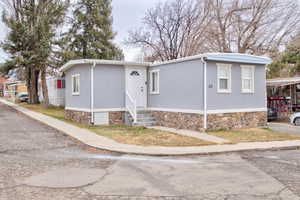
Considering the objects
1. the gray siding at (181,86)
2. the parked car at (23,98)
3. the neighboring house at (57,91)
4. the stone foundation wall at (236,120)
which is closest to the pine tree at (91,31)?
the neighboring house at (57,91)

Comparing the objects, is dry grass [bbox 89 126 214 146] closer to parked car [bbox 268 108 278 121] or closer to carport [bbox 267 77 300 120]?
parked car [bbox 268 108 278 121]

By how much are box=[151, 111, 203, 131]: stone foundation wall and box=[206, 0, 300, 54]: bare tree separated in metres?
14.2

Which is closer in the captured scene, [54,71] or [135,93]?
[135,93]

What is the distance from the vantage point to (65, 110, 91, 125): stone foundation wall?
14.7 meters

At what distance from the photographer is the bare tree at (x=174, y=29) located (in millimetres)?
27034

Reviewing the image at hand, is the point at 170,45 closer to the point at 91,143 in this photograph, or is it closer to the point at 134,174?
the point at 91,143

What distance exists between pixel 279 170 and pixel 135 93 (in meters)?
10.2

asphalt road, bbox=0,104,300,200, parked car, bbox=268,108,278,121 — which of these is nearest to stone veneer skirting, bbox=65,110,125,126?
asphalt road, bbox=0,104,300,200

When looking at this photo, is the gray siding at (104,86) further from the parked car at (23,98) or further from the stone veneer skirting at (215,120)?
the parked car at (23,98)

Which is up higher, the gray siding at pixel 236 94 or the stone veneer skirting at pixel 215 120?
the gray siding at pixel 236 94

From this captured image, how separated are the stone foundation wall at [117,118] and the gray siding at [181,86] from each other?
1882mm

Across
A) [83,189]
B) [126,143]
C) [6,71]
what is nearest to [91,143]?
[126,143]

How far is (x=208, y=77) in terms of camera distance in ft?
39.7

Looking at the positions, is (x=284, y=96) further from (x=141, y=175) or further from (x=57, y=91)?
(x=57, y=91)
